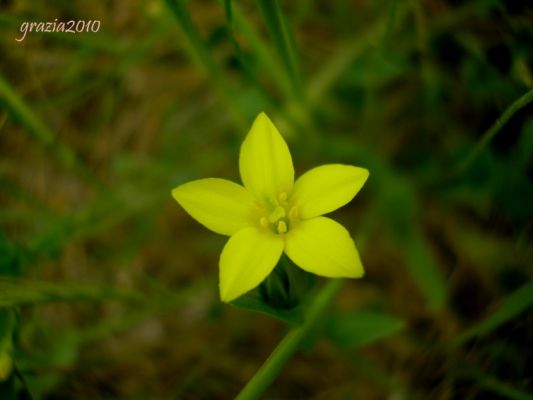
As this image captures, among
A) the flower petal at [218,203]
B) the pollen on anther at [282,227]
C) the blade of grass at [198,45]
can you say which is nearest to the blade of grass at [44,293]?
the flower petal at [218,203]

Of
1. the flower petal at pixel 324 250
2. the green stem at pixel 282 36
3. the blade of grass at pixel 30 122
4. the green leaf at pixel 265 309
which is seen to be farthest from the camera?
the blade of grass at pixel 30 122

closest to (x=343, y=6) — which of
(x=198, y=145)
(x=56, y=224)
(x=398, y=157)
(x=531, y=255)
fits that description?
(x=398, y=157)

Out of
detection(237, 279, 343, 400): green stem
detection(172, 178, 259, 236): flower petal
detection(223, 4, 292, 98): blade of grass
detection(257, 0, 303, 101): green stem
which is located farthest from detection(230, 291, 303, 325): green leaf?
detection(223, 4, 292, 98): blade of grass

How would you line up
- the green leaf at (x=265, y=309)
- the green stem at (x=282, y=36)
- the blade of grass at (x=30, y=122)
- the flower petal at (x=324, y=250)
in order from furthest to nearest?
the blade of grass at (x=30, y=122)
the green stem at (x=282, y=36)
the green leaf at (x=265, y=309)
the flower petal at (x=324, y=250)

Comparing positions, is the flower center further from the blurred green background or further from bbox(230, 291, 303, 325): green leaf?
the blurred green background

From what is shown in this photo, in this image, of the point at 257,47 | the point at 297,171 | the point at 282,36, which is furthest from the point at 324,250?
the point at 297,171

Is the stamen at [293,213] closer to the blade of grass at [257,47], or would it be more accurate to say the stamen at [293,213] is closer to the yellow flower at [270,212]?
the yellow flower at [270,212]

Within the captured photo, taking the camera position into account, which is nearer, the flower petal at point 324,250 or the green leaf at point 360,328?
the flower petal at point 324,250

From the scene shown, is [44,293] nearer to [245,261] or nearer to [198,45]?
[245,261]
